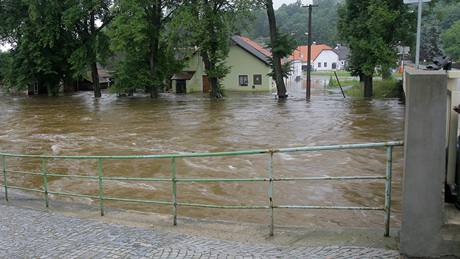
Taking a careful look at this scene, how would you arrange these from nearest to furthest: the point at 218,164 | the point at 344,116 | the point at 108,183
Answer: the point at 108,183
the point at 218,164
the point at 344,116

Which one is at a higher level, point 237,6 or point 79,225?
point 237,6

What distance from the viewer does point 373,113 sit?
25.6 metres

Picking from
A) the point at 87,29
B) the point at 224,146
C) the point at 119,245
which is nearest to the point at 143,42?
the point at 87,29

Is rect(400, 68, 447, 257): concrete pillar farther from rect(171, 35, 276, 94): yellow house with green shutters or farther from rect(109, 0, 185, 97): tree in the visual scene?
rect(171, 35, 276, 94): yellow house with green shutters

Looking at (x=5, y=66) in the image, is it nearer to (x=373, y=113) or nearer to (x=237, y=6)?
(x=237, y=6)

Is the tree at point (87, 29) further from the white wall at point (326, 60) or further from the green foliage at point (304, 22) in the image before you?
the white wall at point (326, 60)

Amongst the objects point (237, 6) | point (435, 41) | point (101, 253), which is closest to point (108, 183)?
point (101, 253)

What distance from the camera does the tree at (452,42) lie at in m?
67.1

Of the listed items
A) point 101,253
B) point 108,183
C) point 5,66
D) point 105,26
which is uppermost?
point 105,26

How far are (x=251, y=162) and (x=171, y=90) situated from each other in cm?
4031

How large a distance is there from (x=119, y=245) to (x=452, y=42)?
76476 mm

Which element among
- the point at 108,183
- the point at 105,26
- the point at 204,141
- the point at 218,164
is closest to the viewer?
the point at 108,183

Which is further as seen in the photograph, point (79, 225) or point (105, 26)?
point (105, 26)

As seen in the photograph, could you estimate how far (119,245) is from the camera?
18.1ft
